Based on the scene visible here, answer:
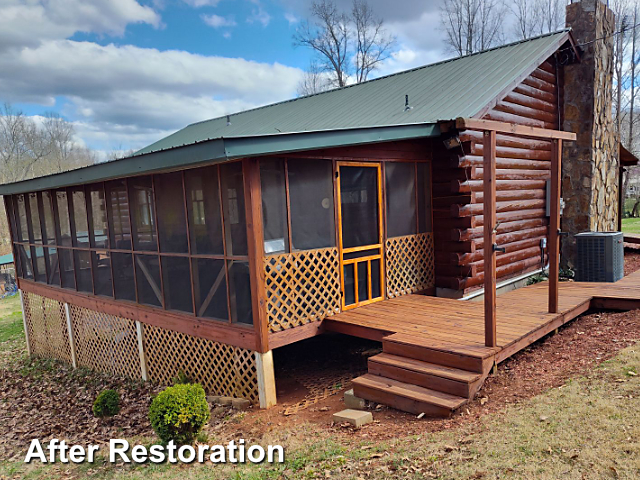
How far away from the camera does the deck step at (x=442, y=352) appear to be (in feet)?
15.4

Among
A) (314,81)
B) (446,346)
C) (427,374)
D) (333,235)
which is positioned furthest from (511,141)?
(314,81)

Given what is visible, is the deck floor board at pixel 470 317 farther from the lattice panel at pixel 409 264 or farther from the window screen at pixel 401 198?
the window screen at pixel 401 198

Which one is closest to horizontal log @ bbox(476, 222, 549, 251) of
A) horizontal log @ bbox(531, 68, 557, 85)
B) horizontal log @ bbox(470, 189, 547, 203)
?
horizontal log @ bbox(470, 189, 547, 203)

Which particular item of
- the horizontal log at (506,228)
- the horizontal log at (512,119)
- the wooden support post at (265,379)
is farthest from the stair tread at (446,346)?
the horizontal log at (512,119)

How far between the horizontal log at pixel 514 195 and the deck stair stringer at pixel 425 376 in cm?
328

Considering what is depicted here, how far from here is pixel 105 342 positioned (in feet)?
29.5

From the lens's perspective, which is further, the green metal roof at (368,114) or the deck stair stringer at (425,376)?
the green metal roof at (368,114)

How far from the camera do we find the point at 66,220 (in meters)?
9.20

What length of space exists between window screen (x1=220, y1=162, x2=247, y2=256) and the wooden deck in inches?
64.0

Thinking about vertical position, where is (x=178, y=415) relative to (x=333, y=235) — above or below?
below

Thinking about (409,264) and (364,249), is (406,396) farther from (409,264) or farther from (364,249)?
(409,264)

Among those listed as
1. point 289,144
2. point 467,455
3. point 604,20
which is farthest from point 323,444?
point 604,20

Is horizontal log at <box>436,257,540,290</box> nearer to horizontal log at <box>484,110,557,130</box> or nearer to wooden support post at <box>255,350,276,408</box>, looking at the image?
horizontal log at <box>484,110,557,130</box>

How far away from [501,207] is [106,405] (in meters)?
7.20
